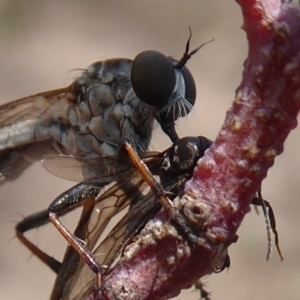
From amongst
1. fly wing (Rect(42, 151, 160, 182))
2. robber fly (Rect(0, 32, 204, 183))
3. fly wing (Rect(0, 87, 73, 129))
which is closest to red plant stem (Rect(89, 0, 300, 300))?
fly wing (Rect(42, 151, 160, 182))

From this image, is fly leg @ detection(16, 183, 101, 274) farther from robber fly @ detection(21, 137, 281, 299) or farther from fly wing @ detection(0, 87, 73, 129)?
fly wing @ detection(0, 87, 73, 129)

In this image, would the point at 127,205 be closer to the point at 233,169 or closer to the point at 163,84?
the point at 163,84

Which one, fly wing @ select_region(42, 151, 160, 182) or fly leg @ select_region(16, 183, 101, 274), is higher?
fly wing @ select_region(42, 151, 160, 182)

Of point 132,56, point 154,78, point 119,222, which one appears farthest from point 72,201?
point 132,56

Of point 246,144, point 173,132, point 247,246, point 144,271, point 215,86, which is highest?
point 246,144


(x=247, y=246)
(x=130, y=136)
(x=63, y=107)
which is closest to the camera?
(x=130, y=136)

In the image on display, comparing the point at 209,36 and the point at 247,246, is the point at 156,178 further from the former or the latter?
the point at 209,36

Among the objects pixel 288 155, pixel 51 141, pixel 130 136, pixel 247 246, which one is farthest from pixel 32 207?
pixel 130 136
